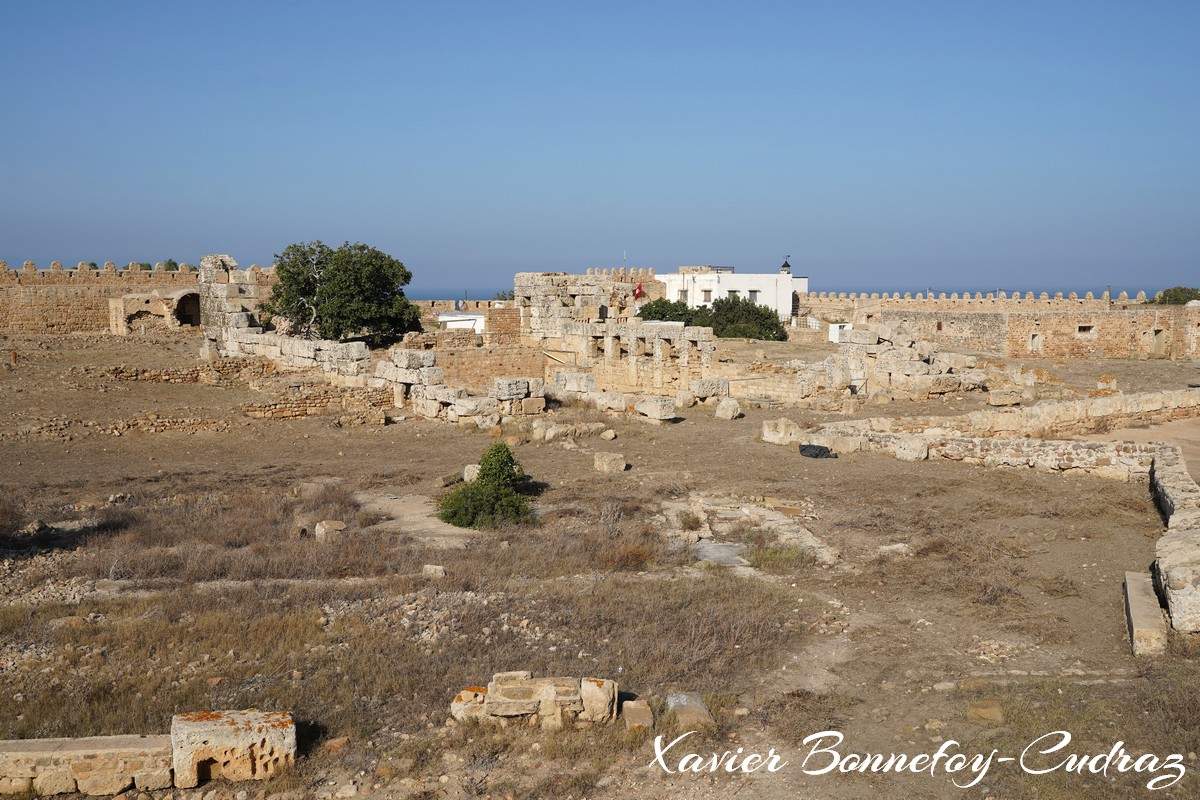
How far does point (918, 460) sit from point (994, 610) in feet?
21.1

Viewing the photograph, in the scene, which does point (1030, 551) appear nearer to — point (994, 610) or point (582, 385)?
point (994, 610)

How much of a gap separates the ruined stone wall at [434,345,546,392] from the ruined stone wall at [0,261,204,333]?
599 inches

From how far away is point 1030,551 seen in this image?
9.20 meters

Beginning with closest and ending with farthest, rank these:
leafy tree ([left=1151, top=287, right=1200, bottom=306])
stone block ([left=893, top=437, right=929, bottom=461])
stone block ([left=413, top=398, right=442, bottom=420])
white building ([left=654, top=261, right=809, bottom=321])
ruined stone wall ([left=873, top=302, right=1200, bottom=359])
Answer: stone block ([left=893, top=437, right=929, bottom=461]), stone block ([left=413, top=398, right=442, bottom=420]), ruined stone wall ([left=873, top=302, right=1200, bottom=359]), leafy tree ([left=1151, top=287, right=1200, bottom=306]), white building ([left=654, top=261, right=809, bottom=321])

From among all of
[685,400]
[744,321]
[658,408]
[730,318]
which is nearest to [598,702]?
[658,408]

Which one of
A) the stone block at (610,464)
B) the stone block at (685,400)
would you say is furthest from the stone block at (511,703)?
the stone block at (685,400)

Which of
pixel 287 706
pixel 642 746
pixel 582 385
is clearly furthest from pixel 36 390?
pixel 642 746

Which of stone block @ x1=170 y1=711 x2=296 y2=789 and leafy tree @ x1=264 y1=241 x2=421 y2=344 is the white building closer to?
leafy tree @ x1=264 y1=241 x2=421 y2=344

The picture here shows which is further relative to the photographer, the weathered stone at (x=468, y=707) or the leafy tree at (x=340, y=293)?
the leafy tree at (x=340, y=293)

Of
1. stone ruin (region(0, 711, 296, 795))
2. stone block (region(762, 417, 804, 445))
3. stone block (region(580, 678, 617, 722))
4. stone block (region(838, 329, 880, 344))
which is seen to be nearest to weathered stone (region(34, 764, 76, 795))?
stone ruin (region(0, 711, 296, 795))

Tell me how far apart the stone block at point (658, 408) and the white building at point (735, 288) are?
36398 millimetres

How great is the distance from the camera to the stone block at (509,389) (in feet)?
57.6

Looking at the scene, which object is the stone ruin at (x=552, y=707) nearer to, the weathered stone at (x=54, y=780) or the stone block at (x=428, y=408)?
the weathered stone at (x=54, y=780)

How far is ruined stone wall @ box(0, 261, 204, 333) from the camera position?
97.9ft
